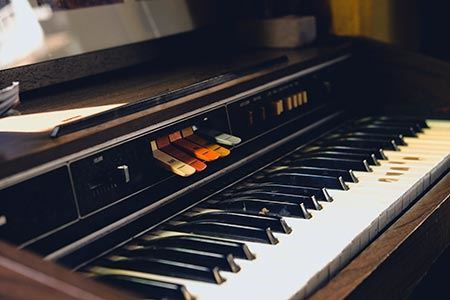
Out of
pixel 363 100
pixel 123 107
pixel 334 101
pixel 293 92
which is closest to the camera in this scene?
pixel 123 107

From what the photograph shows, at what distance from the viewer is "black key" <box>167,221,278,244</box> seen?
3.84ft

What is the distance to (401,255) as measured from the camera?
3.96ft

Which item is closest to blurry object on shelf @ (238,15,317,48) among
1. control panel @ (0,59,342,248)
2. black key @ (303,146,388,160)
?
Result: control panel @ (0,59,342,248)

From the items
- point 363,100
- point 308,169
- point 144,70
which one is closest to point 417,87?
point 363,100

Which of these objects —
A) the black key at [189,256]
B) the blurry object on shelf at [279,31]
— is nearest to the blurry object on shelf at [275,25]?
the blurry object on shelf at [279,31]

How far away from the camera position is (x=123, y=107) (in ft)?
4.10

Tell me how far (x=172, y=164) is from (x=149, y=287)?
1.11 ft

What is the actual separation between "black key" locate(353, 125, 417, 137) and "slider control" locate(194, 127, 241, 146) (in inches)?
22.7

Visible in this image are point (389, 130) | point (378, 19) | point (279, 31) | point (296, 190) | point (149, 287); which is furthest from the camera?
point (378, 19)

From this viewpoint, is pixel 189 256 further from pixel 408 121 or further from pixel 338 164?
pixel 408 121

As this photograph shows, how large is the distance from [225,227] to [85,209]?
0.27 meters

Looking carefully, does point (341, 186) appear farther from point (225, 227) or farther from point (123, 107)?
point (123, 107)

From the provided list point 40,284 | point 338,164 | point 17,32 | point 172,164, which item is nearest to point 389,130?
point 338,164

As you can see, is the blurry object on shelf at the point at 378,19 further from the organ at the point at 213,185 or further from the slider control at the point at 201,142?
the slider control at the point at 201,142
